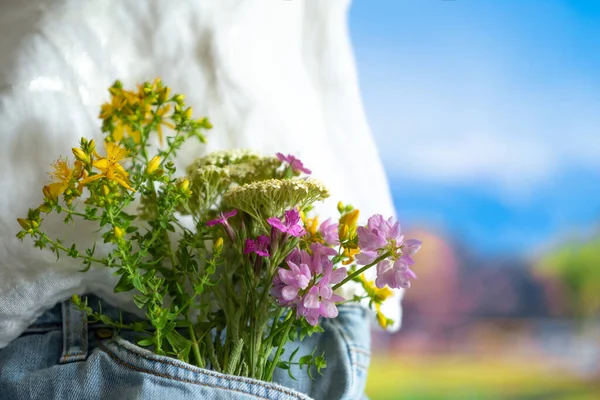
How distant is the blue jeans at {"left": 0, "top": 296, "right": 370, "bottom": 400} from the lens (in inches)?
25.6

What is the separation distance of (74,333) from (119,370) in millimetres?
93

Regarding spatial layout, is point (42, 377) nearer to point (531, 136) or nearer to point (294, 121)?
point (294, 121)

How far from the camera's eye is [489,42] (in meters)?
1.82

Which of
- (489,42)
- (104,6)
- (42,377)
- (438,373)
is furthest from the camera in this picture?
(438,373)

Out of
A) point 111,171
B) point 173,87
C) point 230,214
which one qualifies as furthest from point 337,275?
point 173,87

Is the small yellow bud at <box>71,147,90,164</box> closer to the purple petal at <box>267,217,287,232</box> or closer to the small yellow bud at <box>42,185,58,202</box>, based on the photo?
the small yellow bud at <box>42,185,58,202</box>

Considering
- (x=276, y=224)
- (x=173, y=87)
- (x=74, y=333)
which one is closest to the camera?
(x=276, y=224)

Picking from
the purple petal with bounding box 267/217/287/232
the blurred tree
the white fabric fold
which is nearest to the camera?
the purple petal with bounding box 267/217/287/232

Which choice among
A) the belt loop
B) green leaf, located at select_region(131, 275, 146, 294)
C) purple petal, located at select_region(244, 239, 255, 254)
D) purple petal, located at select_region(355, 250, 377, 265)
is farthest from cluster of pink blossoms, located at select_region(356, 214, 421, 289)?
the belt loop

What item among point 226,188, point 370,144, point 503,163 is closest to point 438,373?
point 503,163

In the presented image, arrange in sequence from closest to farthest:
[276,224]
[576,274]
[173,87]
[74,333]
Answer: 1. [276,224]
2. [74,333]
3. [173,87]
4. [576,274]

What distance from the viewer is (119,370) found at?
68 centimetres

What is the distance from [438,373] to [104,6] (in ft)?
4.97

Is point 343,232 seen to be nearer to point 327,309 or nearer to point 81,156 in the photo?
point 327,309
